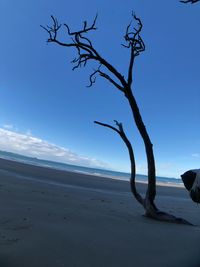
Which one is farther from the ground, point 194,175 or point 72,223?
point 194,175

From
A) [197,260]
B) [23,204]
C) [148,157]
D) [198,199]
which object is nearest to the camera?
[197,260]

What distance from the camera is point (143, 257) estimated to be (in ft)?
A: 16.4

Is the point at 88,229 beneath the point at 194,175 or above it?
beneath

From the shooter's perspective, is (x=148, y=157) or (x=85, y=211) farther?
(x=148, y=157)

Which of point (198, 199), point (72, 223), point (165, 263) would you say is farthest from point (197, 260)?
point (72, 223)

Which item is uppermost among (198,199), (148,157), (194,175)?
(148,157)

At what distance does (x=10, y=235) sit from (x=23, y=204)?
294 centimetres

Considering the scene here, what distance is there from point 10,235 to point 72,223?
176 cm

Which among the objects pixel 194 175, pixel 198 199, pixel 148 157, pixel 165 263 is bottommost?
pixel 165 263

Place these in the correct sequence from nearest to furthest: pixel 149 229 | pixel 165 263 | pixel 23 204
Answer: pixel 165 263 < pixel 149 229 < pixel 23 204

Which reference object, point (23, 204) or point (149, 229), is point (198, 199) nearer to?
point (149, 229)

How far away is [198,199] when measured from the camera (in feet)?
20.7

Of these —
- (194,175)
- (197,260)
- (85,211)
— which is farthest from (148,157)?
(197,260)

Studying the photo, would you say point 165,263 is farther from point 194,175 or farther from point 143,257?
point 194,175
